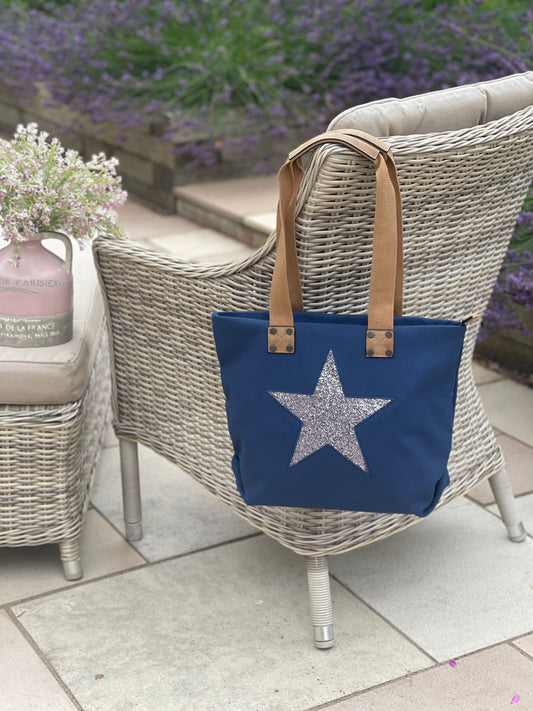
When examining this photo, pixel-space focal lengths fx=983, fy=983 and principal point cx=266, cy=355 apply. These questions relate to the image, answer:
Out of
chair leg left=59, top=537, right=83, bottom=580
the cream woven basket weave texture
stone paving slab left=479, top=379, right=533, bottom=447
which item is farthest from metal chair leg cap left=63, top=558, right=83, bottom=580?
stone paving slab left=479, top=379, right=533, bottom=447

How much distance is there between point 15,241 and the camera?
1911 millimetres

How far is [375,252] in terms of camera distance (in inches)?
62.3

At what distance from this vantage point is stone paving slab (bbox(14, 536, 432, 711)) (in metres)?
1.80

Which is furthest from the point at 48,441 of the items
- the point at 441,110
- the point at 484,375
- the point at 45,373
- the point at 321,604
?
the point at 484,375

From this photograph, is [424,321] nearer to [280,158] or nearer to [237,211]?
[237,211]

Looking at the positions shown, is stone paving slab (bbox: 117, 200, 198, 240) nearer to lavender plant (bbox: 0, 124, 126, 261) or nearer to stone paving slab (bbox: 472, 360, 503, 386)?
stone paving slab (bbox: 472, 360, 503, 386)

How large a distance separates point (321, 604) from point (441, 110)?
3.13 feet

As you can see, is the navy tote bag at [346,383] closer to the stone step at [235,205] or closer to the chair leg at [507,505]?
the chair leg at [507,505]

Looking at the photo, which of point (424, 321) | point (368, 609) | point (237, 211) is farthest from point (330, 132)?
point (237, 211)

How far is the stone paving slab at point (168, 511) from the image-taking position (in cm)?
229

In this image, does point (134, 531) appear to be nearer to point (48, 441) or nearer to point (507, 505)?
point (48, 441)

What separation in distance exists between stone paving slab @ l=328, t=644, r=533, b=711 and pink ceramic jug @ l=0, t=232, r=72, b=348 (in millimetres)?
922

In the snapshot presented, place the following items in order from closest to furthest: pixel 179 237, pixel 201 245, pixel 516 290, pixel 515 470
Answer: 1. pixel 515 470
2. pixel 516 290
3. pixel 201 245
4. pixel 179 237

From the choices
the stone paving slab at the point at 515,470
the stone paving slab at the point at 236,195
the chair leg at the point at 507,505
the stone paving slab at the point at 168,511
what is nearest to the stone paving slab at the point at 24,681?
the stone paving slab at the point at 168,511
